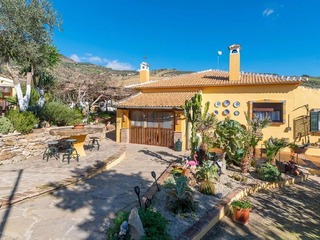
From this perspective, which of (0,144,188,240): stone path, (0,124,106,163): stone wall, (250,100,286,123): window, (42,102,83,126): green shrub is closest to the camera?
(0,144,188,240): stone path

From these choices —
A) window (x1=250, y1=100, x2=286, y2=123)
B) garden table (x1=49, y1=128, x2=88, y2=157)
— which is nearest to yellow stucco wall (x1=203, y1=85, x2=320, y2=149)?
window (x1=250, y1=100, x2=286, y2=123)

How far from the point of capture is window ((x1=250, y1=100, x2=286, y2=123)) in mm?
16703

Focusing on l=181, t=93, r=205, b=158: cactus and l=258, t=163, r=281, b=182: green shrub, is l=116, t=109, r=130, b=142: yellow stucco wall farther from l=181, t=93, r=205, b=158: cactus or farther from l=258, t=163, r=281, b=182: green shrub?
l=258, t=163, r=281, b=182: green shrub

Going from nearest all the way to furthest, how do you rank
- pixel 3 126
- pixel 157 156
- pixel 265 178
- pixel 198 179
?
pixel 198 179, pixel 265 178, pixel 3 126, pixel 157 156

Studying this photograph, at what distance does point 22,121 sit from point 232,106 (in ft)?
48.7

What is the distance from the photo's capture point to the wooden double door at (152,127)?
17734 mm

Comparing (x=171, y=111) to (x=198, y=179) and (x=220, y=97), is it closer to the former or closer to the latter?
(x=220, y=97)

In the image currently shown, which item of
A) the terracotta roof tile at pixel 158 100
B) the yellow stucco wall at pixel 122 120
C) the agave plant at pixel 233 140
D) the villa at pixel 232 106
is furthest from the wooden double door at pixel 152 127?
the agave plant at pixel 233 140

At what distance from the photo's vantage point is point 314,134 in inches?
644

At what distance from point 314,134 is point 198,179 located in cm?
1204

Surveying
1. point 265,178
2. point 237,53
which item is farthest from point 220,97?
point 265,178

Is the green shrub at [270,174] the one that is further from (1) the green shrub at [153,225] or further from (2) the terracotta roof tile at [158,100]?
(2) the terracotta roof tile at [158,100]

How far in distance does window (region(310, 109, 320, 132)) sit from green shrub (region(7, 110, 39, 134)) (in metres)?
18.4

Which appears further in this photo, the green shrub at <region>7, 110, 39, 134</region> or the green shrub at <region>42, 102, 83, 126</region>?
the green shrub at <region>42, 102, 83, 126</region>
